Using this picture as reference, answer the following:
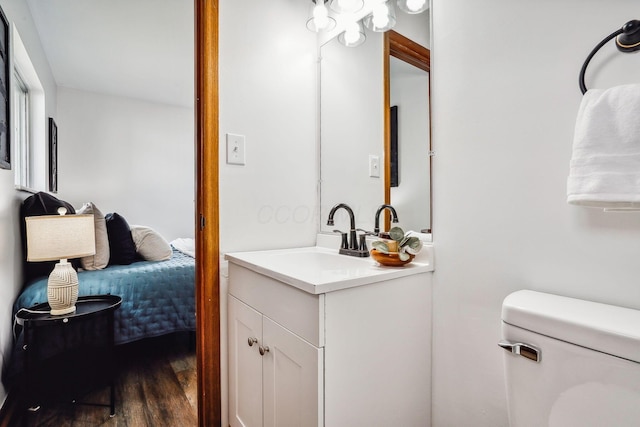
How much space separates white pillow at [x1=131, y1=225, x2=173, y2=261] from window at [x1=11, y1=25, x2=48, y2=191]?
2.41ft

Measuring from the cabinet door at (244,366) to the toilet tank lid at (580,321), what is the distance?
0.77m

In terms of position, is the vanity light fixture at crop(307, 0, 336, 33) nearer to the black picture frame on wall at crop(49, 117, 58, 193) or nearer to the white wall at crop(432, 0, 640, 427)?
the white wall at crop(432, 0, 640, 427)

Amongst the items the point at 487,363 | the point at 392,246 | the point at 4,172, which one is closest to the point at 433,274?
the point at 392,246

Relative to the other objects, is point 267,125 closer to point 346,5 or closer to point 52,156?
point 346,5

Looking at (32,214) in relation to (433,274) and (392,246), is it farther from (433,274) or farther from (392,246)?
(433,274)

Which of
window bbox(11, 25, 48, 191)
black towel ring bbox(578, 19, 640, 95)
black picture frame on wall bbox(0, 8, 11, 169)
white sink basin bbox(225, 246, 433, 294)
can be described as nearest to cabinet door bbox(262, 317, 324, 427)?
white sink basin bbox(225, 246, 433, 294)

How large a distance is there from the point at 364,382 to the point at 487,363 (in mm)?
382

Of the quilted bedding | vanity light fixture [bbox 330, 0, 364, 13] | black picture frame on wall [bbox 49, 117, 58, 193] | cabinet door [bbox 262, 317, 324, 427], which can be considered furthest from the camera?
black picture frame on wall [bbox 49, 117, 58, 193]

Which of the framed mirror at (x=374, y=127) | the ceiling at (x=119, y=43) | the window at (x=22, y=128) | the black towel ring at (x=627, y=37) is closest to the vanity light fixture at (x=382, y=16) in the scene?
the framed mirror at (x=374, y=127)

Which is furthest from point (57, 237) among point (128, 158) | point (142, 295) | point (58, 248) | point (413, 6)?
point (128, 158)

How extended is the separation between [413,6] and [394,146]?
512 millimetres

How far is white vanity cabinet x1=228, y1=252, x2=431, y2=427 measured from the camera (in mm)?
816


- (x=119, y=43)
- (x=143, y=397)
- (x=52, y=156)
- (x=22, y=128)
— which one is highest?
(x=119, y=43)

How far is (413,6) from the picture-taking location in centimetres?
116
